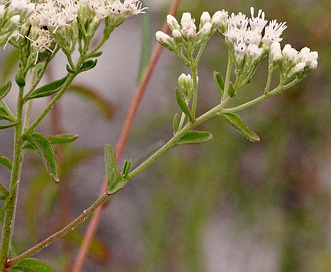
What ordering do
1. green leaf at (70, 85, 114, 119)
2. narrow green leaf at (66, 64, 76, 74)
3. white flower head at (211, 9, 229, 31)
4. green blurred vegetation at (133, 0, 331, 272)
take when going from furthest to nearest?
green blurred vegetation at (133, 0, 331, 272), green leaf at (70, 85, 114, 119), white flower head at (211, 9, 229, 31), narrow green leaf at (66, 64, 76, 74)

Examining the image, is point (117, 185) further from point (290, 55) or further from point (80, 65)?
point (290, 55)

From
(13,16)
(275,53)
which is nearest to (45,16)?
(13,16)

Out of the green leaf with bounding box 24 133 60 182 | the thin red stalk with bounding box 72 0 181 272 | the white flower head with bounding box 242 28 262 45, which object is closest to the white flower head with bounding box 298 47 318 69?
the white flower head with bounding box 242 28 262 45

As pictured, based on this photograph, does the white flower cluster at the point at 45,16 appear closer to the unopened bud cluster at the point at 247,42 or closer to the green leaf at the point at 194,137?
the unopened bud cluster at the point at 247,42

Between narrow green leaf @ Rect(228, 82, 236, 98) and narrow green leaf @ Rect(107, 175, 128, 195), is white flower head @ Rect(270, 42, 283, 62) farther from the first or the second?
narrow green leaf @ Rect(107, 175, 128, 195)

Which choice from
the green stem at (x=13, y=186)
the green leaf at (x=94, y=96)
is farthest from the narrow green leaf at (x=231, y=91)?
the green leaf at (x=94, y=96)

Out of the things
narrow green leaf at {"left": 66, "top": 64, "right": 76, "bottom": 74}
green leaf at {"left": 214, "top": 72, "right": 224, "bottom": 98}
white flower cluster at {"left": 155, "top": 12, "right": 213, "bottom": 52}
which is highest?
white flower cluster at {"left": 155, "top": 12, "right": 213, "bottom": 52}

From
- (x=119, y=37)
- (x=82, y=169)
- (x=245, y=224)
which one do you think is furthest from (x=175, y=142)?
(x=119, y=37)
